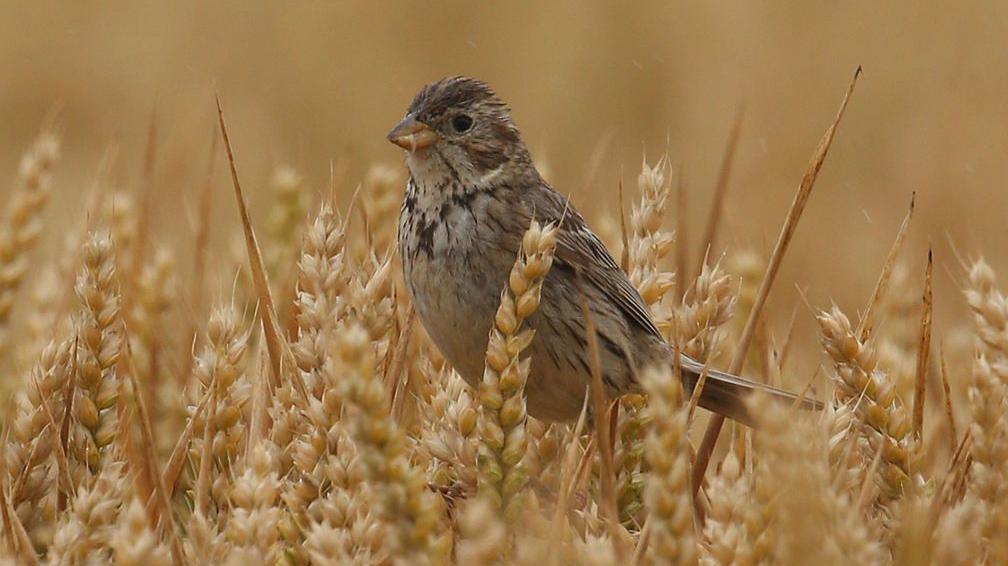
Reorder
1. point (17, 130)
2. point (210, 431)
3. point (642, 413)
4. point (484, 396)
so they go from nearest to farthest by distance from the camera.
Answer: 1. point (484, 396)
2. point (210, 431)
3. point (642, 413)
4. point (17, 130)

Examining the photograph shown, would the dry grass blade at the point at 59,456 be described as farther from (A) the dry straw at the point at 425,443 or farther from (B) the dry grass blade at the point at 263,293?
(B) the dry grass blade at the point at 263,293

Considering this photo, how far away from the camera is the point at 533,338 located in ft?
11.3

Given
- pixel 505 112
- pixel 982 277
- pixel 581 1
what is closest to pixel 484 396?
pixel 982 277

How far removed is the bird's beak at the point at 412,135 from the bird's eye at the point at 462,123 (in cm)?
6

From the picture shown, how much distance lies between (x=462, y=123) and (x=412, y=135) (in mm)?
153

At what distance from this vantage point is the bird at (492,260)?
327cm

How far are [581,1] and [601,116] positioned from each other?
78cm

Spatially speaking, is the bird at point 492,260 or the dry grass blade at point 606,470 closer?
the dry grass blade at point 606,470

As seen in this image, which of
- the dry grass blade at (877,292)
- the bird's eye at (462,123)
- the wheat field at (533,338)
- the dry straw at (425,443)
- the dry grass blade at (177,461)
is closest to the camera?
the dry straw at (425,443)

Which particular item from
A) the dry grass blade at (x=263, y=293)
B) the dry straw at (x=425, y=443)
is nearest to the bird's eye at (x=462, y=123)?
the dry straw at (x=425, y=443)

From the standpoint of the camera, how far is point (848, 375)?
226 cm

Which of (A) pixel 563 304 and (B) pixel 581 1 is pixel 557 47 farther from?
(A) pixel 563 304

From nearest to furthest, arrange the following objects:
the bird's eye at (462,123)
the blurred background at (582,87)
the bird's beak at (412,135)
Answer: the bird's beak at (412,135), the bird's eye at (462,123), the blurred background at (582,87)

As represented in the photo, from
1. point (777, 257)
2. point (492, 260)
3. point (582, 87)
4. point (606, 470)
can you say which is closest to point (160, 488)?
point (606, 470)
